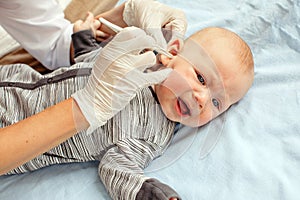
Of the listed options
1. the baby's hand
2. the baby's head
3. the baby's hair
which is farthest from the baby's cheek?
the baby's hand

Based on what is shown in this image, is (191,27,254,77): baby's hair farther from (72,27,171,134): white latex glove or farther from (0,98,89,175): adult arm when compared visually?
(0,98,89,175): adult arm

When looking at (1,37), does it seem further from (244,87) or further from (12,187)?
(244,87)

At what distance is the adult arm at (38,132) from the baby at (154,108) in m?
0.16

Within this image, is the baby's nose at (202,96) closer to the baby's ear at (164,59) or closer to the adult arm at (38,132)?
the baby's ear at (164,59)

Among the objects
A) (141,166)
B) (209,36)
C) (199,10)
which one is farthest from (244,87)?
(199,10)

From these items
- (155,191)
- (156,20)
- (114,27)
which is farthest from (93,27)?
(155,191)

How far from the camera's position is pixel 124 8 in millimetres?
1010

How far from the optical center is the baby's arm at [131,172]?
0.77 meters

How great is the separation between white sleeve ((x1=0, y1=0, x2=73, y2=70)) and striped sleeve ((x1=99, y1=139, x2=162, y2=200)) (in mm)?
368

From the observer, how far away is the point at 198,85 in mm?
792

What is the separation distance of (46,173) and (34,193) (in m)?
0.06

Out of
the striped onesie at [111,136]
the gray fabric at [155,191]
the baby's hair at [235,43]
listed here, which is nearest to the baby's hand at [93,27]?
the striped onesie at [111,136]

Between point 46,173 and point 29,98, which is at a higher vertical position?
point 29,98

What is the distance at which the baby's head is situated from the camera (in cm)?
79
